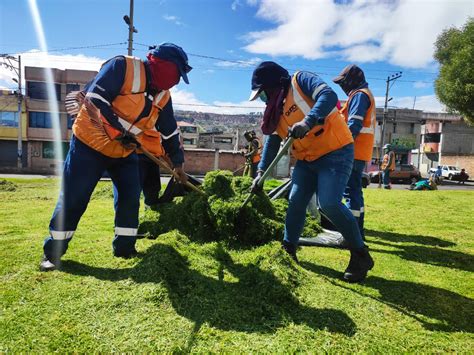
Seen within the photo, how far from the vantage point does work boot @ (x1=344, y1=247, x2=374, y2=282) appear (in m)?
2.79

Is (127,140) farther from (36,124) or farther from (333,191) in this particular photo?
(36,124)

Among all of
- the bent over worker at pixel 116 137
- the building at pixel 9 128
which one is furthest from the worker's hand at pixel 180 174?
the building at pixel 9 128

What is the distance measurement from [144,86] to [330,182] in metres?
1.78

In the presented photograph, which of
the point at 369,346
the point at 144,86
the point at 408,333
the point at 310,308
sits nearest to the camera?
the point at 369,346

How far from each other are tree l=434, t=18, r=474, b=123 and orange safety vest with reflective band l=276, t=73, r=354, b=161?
67.0 feet

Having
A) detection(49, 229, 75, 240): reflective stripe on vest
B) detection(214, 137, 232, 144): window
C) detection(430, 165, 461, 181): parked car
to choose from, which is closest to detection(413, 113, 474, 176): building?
detection(430, 165, 461, 181): parked car

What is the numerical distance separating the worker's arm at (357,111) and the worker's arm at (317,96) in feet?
3.31

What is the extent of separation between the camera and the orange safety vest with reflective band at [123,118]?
280 centimetres

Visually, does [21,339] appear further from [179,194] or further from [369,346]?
[179,194]

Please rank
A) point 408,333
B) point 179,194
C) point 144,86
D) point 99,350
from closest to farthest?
point 99,350
point 408,333
point 144,86
point 179,194

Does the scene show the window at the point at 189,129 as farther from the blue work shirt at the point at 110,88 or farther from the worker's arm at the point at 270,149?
the blue work shirt at the point at 110,88

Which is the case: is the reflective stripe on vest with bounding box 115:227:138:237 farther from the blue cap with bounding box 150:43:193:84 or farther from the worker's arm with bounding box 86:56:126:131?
the blue cap with bounding box 150:43:193:84

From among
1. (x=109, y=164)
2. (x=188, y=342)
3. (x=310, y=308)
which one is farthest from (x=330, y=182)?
(x=109, y=164)

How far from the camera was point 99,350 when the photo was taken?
1679mm
